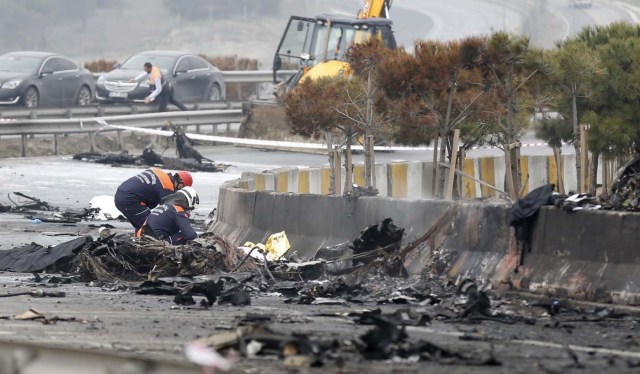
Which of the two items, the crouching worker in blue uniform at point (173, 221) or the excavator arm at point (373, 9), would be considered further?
the excavator arm at point (373, 9)

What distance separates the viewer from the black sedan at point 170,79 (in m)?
39.3

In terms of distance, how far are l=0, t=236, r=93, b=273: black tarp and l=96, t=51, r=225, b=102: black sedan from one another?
956 inches

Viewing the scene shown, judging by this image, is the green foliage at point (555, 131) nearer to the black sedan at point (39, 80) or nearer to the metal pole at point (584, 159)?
the metal pole at point (584, 159)

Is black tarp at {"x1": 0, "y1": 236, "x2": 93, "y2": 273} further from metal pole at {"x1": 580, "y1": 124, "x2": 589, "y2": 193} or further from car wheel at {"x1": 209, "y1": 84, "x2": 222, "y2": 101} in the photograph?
car wheel at {"x1": 209, "y1": 84, "x2": 222, "y2": 101}

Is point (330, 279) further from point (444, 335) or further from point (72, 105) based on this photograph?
point (72, 105)

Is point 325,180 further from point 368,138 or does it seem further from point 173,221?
point 173,221

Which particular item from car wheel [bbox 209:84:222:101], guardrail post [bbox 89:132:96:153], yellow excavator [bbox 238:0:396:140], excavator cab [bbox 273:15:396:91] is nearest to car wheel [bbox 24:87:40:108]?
guardrail post [bbox 89:132:96:153]

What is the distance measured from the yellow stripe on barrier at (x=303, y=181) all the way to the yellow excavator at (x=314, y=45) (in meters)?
10.8

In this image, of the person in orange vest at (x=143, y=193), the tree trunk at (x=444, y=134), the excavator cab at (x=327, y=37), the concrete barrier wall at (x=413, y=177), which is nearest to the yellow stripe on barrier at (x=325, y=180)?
the concrete barrier wall at (x=413, y=177)

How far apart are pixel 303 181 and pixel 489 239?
33.3ft

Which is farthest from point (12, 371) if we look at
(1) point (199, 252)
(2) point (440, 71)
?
(2) point (440, 71)

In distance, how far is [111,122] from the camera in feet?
112

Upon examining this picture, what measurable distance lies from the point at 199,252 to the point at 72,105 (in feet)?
83.1

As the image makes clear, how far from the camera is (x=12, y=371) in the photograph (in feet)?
24.4
